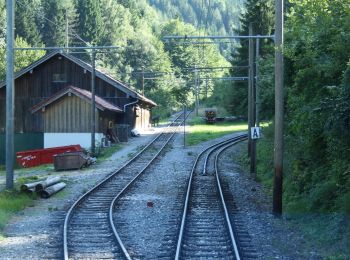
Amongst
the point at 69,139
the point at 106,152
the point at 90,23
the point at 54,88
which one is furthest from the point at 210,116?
the point at 90,23

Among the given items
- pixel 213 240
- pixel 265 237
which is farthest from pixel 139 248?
pixel 265 237

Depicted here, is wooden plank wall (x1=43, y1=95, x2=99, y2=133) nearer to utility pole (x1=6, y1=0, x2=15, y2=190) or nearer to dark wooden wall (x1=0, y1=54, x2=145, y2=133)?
dark wooden wall (x1=0, y1=54, x2=145, y2=133)

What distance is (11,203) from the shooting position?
1683 cm

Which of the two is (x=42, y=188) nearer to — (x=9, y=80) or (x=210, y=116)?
(x=9, y=80)

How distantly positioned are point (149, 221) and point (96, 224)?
1.31 m

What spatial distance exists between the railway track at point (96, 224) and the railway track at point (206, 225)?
4.49 ft

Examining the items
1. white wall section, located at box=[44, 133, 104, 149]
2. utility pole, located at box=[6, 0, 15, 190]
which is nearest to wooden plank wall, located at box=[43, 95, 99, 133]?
white wall section, located at box=[44, 133, 104, 149]

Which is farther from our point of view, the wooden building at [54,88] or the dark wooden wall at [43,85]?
the dark wooden wall at [43,85]

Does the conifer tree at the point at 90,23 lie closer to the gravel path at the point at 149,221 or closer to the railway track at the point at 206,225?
the gravel path at the point at 149,221

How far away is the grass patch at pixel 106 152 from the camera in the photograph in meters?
34.2

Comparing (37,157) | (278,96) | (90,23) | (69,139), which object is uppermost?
(90,23)

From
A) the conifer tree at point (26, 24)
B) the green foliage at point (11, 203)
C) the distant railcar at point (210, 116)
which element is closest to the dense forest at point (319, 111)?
the green foliage at point (11, 203)

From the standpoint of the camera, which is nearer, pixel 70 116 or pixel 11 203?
pixel 11 203

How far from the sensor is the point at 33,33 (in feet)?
291
